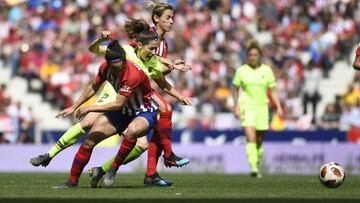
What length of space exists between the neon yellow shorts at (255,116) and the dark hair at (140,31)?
5819mm

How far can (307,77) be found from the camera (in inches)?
1075

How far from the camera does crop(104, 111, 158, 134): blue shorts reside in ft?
41.6

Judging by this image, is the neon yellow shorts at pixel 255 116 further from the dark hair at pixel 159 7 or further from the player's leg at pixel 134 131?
the player's leg at pixel 134 131

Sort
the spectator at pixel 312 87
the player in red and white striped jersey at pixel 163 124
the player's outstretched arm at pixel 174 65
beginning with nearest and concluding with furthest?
1. the player's outstretched arm at pixel 174 65
2. the player in red and white striped jersey at pixel 163 124
3. the spectator at pixel 312 87

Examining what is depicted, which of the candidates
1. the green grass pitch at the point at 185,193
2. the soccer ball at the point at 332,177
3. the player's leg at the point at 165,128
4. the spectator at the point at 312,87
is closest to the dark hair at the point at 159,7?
the player's leg at the point at 165,128

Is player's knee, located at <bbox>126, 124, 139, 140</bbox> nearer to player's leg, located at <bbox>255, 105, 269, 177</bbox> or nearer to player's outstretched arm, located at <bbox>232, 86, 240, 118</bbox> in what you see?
player's outstretched arm, located at <bbox>232, 86, 240, 118</bbox>

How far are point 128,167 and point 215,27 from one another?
273 inches

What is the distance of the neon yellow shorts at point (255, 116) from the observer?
61.5 ft

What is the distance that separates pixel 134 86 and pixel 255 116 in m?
6.80

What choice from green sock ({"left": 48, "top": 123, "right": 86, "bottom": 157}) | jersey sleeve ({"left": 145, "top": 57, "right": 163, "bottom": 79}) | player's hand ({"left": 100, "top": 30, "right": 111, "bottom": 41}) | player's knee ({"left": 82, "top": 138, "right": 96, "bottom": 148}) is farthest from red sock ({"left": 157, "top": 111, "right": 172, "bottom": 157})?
player's hand ({"left": 100, "top": 30, "right": 111, "bottom": 41})

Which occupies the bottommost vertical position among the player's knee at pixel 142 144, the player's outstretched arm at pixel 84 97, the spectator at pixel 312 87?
the spectator at pixel 312 87

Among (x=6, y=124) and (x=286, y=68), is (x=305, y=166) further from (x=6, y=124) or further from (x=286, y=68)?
(x=6, y=124)

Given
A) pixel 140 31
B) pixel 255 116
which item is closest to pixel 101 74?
pixel 140 31

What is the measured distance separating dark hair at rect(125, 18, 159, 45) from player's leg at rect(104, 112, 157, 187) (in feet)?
3.21
